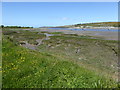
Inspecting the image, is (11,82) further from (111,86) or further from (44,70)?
(111,86)

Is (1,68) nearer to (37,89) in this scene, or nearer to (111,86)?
(37,89)

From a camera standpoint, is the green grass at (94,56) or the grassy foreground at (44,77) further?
the green grass at (94,56)

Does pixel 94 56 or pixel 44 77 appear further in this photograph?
pixel 94 56

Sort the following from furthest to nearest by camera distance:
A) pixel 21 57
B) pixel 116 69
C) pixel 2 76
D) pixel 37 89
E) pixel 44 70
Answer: pixel 116 69, pixel 21 57, pixel 44 70, pixel 2 76, pixel 37 89

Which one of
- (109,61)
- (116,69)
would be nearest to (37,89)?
(116,69)

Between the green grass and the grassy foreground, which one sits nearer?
the grassy foreground

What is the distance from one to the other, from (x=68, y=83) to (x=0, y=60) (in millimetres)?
6944

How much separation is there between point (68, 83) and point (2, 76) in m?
4.39

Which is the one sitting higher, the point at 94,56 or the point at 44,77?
the point at 44,77

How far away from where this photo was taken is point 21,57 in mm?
13945

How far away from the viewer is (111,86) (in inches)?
359

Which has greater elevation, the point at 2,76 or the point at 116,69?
the point at 2,76

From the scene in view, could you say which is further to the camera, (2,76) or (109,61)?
(109,61)

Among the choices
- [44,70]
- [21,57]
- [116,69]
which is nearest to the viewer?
[44,70]
